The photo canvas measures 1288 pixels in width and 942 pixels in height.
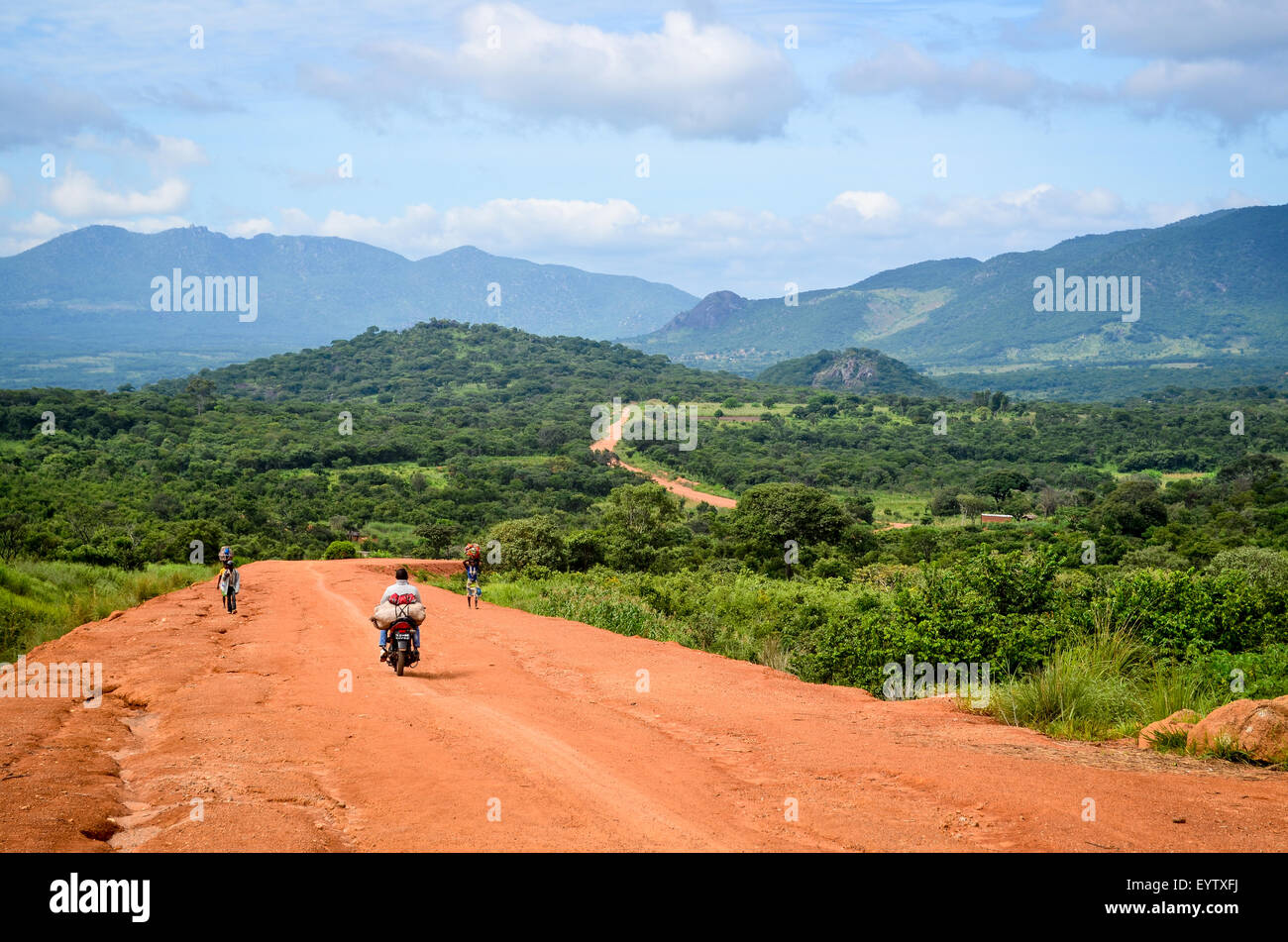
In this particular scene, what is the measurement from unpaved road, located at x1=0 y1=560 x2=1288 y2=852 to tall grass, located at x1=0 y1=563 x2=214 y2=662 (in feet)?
12.1

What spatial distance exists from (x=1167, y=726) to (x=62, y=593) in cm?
1922

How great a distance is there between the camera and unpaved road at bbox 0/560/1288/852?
5781 millimetres

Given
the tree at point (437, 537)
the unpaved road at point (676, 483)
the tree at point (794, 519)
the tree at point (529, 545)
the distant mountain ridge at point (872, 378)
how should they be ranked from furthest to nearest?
the distant mountain ridge at point (872, 378)
the unpaved road at point (676, 483)
the tree at point (437, 537)
the tree at point (794, 519)
the tree at point (529, 545)

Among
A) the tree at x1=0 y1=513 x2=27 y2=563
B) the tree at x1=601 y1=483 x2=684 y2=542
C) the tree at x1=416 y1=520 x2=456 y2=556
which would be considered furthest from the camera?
the tree at x1=416 y1=520 x2=456 y2=556

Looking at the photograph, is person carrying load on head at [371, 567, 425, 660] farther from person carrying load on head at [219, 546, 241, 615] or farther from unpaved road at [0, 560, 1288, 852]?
person carrying load on head at [219, 546, 241, 615]

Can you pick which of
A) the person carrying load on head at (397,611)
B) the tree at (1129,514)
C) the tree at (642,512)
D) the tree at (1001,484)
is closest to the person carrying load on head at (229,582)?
the person carrying load on head at (397,611)

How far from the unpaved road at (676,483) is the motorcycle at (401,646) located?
48.9 meters

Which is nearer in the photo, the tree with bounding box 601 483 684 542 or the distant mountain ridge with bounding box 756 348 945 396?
the tree with bounding box 601 483 684 542

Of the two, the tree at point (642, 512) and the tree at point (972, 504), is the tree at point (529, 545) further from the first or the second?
Result: the tree at point (972, 504)

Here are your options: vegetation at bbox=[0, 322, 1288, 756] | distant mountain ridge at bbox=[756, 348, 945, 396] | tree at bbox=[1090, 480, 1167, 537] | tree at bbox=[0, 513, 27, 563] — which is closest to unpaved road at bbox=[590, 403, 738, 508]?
vegetation at bbox=[0, 322, 1288, 756]

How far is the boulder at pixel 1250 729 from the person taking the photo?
7.15 metres

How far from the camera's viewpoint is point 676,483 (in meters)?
79.9

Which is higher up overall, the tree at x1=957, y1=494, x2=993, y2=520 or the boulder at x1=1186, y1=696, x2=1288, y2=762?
the boulder at x1=1186, y1=696, x2=1288, y2=762

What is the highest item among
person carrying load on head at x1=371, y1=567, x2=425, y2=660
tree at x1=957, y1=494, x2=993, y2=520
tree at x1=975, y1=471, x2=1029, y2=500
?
person carrying load on head at x1=371, y1=567, x2=425, y2=660
